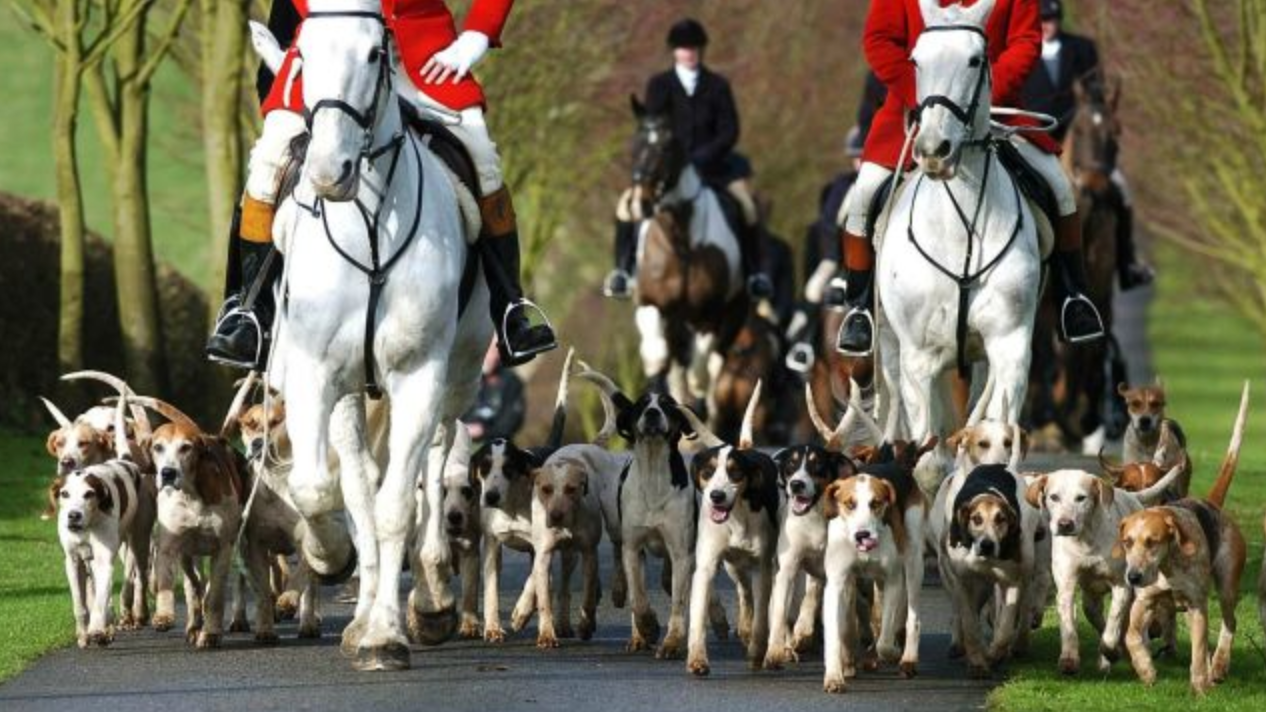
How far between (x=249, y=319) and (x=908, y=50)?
357 centimetres

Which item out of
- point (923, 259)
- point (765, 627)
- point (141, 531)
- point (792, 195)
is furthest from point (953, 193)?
point (792, 195)

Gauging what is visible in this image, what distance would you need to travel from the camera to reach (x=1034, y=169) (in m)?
16.6

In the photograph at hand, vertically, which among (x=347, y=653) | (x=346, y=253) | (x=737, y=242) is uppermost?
(x=737, y=242)

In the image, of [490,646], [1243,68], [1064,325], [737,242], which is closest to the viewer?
[490,646]

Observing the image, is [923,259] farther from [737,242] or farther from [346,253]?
[737,242]

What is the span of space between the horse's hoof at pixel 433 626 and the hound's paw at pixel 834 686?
2.01 m

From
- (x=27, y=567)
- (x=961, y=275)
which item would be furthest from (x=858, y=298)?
(x=27, y=567)

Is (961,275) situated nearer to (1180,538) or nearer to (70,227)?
(1180,538)

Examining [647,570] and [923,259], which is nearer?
[923,259]

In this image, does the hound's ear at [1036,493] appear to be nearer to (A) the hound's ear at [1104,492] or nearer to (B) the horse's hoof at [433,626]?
(A) the hound's ear at [1104,492]

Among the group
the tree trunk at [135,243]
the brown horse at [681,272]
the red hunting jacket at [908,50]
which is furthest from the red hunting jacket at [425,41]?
the tree trunk at [135,243]

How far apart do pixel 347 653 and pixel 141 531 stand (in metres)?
1.91

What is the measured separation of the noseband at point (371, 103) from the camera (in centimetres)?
1338

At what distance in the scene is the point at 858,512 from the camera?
13727mm
